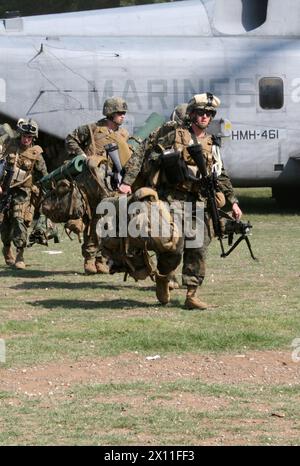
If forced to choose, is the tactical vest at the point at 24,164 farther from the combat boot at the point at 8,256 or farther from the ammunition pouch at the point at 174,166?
the ammunition pouch at the point at 174,166

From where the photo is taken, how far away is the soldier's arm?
40.9ft

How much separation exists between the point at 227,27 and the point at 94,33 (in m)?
2.06

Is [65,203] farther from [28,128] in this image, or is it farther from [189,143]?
[189,143]

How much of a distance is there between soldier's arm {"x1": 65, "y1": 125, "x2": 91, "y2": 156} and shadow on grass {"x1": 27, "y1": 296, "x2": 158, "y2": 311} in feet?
6.80

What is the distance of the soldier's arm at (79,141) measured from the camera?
40.9ft

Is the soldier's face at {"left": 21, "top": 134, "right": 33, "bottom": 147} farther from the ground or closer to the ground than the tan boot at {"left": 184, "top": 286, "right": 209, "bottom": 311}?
farther from the ground

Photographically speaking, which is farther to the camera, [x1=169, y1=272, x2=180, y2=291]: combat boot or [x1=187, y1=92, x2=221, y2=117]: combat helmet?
[x1=169, y1=272, x2=180, y2=291]: combat boot

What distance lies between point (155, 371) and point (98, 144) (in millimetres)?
4600

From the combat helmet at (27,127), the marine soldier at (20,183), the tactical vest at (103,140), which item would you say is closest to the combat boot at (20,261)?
the marine soldier at (20,183)

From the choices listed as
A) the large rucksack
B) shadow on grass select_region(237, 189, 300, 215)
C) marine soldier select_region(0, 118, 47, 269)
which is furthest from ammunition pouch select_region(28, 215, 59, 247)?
shadow on grass select_region(237, 189, 300, 215)

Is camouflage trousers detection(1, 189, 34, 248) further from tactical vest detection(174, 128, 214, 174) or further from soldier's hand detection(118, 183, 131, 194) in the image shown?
tactical vest detection(174, 128, 214, 174)

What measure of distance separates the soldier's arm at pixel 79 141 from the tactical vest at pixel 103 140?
7 cm

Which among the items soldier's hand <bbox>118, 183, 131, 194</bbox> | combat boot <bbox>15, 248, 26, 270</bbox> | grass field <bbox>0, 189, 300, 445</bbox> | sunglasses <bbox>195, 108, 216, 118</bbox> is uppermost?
sunglasses <bbox>195, 108, 216, 118</bbox>

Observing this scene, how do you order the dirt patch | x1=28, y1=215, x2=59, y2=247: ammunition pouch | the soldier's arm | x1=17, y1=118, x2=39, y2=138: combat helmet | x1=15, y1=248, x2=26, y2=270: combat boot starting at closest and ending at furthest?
the dirt patch → the soldier's arm → x1=17, y1=118, x2=39, y2=138: combat helmet → x1=15, y1=248, x2=26, y2=270: combat boot → x1=28, y1=215, x2=59, y2=247: ammunition pouch
